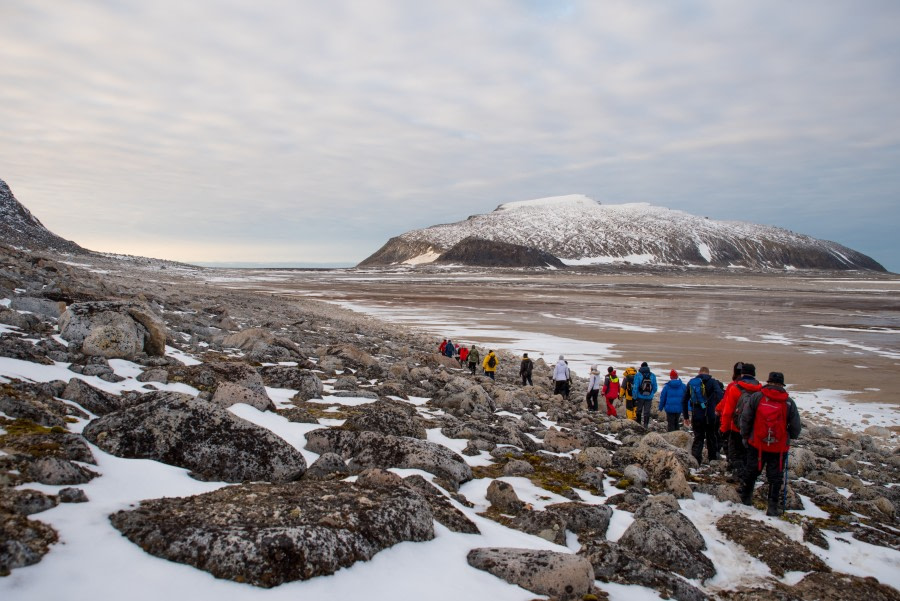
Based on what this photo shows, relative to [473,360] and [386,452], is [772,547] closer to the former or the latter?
[386,452]

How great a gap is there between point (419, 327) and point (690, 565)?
29418 millimetres

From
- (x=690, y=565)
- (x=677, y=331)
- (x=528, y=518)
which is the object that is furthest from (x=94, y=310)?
(x=677, y=331)

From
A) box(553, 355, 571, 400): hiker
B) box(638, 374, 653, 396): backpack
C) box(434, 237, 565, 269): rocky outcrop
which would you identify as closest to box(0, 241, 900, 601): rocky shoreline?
box(638, 374, 653, 396): backpack

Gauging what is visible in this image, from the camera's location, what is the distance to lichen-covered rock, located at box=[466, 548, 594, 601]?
417 cm

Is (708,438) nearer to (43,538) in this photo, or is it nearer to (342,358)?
(342,358)

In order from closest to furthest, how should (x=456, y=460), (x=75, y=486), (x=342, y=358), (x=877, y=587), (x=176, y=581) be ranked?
(x=176, y=581) → (x=75, y=486) → (x=877, y=587) → (x=456, y=460) → (x=342, y=358)

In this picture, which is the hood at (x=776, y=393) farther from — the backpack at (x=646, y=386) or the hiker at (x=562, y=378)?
the hiker at (x=562, y=378)

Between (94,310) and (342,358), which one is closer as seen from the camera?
(94,310)

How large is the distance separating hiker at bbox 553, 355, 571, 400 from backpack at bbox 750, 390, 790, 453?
28.1 feet

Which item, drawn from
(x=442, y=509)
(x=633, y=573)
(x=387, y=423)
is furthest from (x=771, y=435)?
(x=387, y=423)

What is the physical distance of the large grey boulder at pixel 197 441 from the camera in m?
5.16

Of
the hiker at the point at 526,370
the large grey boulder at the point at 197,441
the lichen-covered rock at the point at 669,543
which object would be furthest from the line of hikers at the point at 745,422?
the large grey boulder at the point at 197,441

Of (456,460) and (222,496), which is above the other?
(222,496)

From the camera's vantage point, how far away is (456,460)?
694 centimetres
